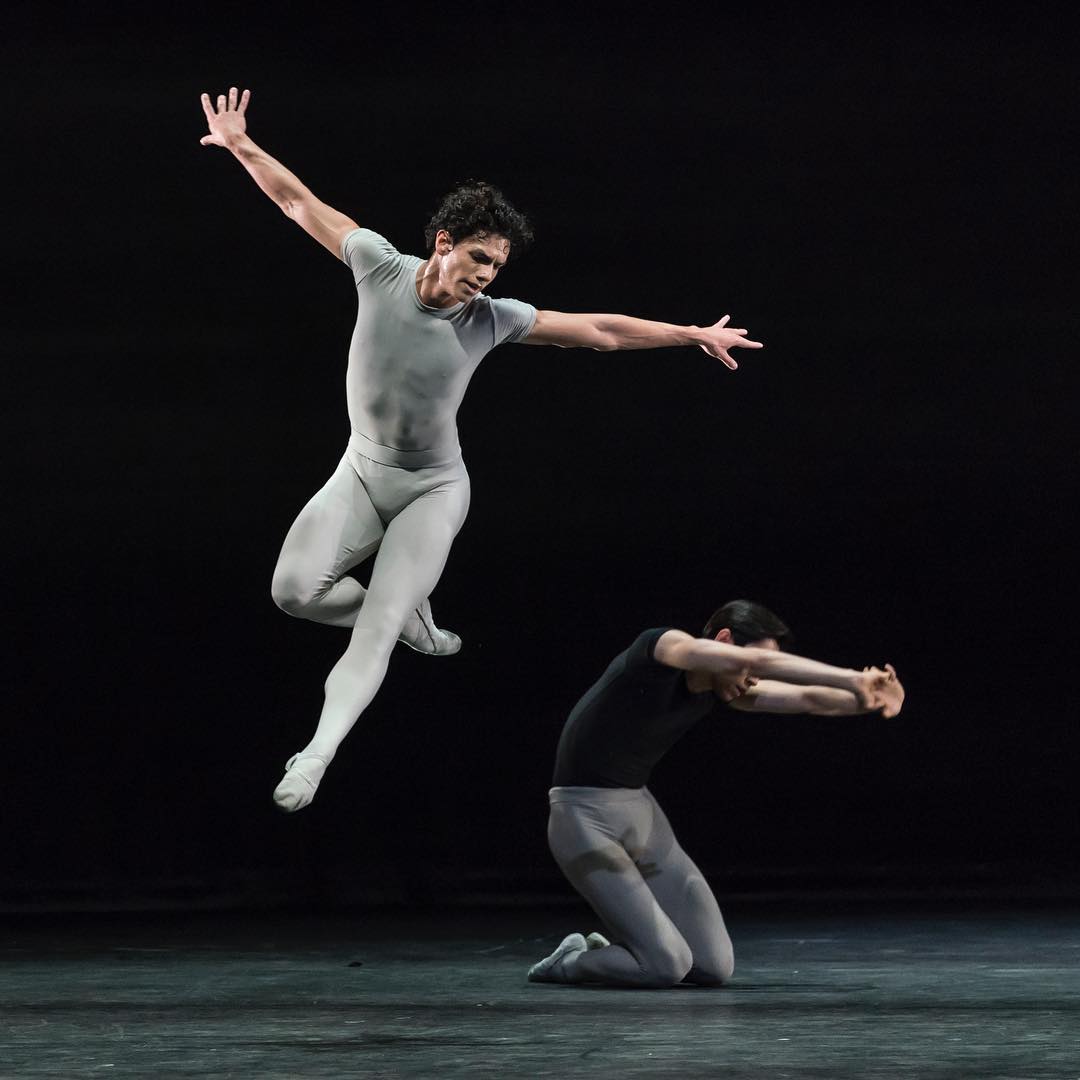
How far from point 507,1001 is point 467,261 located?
1621 millimetres

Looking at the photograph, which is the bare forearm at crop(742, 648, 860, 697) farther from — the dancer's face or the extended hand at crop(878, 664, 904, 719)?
the dancer's face

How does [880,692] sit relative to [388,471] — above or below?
below

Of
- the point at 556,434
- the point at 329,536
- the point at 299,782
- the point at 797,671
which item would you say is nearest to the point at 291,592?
the point at 329,536

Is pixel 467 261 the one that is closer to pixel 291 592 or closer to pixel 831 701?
pixel 291 592

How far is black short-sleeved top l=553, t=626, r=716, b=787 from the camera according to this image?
13.3 feet

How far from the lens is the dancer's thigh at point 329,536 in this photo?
13.0ft

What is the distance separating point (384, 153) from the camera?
5.69m

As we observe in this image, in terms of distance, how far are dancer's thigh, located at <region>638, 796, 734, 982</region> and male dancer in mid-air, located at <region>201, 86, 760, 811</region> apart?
0.83 metres

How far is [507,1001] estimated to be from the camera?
12.7ft

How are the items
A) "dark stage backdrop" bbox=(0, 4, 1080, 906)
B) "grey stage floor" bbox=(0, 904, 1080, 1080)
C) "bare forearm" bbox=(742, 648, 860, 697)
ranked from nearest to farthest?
"grey stage floor" bbox=(0, 904, 1080, 1080) < "bare forearm" bbox=(742, 648, 860, 697) < "dark stage backdrop" bbox=(0, 4, 1080, 906)

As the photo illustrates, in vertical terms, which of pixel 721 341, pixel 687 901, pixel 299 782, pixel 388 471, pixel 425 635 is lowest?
pixel 687 901

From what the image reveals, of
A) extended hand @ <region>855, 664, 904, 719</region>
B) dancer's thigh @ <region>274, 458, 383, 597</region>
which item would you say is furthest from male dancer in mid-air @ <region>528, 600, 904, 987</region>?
dancer's thigh @ <region>274, 458, 383, 597</region>

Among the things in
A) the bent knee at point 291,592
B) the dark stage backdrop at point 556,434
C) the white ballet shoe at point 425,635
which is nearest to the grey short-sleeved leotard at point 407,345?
the bent knee at point 291,592

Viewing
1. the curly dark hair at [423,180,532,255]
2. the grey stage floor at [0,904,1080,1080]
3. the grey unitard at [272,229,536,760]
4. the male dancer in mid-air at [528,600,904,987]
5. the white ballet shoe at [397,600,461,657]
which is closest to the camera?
the grey stage floor at [0,904,1080,1080]
